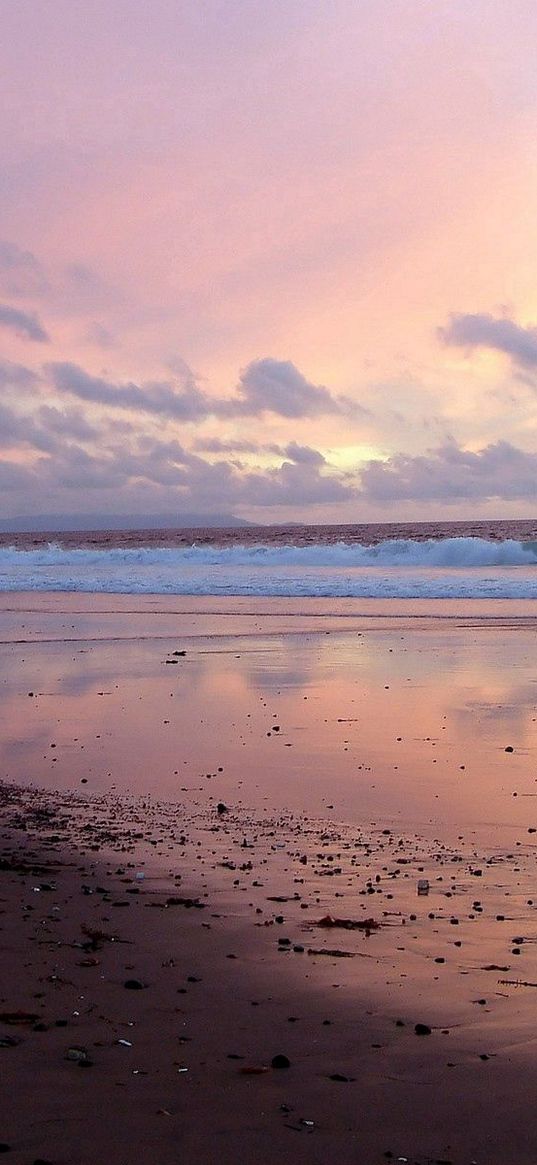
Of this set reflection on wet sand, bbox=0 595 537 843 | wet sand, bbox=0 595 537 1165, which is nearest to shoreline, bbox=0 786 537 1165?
wet sand, bbox=0 595 537 1165

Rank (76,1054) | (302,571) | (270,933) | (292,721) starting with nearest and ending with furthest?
(76,1054) → (270,933) → (292,721) → (302,571)

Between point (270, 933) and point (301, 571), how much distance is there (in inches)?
2025

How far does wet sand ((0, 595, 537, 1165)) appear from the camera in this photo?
4.14 m

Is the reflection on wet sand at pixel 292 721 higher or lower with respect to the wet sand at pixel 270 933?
higher

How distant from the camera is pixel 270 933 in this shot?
6.18 m

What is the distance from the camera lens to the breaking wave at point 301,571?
39156 mm

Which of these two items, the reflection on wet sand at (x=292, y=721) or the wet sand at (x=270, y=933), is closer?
the wet sand at (x=270, y=933)

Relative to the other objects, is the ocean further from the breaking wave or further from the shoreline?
the shoreline

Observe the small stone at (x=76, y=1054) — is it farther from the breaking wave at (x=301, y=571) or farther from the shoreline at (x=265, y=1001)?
the breaking wave at (x=301, y=571)

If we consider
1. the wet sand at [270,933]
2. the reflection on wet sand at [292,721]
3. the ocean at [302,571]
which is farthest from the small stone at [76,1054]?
the ocean at [302,571]

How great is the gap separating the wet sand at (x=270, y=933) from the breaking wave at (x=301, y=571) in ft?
82.1

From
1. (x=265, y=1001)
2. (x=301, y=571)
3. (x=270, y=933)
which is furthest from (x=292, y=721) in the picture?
(x=301, y=571)

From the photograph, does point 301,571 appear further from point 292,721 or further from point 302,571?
point 292,721

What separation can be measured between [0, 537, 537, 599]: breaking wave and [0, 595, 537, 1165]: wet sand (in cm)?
2504
